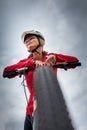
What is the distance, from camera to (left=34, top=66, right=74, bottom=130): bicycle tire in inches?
44.9

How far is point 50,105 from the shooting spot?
4.06ft

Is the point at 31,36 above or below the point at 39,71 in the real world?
above

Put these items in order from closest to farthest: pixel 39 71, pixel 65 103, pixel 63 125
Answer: pixel 63 125, pixel 65 103, pixel 39 71

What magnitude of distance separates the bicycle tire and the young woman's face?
853mm

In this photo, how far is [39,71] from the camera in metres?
1.57

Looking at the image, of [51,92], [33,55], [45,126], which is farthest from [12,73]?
[45,126]

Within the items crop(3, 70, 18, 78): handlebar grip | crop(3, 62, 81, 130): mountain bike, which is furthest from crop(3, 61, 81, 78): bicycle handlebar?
crop(3, 62, 81, 130): mountain bike

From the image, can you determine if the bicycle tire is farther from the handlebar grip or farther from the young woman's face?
the young woman's face

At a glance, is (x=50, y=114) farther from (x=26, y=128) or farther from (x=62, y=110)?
(x=26, y=128)

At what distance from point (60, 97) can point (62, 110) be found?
10cm

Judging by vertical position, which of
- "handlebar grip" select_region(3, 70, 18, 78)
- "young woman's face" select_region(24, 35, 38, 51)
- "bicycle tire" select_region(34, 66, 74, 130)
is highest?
"young woman's face" select_region(24, 35, 38, 51)

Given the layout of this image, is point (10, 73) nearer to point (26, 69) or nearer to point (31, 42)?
point (26, 69)

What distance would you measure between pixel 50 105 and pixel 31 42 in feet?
3.90

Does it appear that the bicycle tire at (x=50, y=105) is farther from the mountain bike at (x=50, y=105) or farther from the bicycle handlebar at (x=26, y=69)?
the bicycle handlebar at (x=26, y=69)
